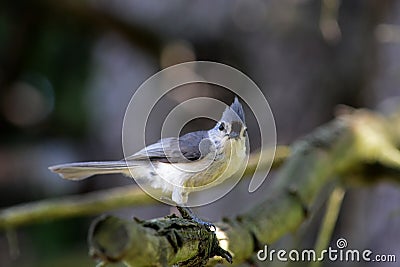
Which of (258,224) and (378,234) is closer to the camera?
(258,224)

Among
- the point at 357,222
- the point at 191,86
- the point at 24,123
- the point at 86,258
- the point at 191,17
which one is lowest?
the point at 86,258

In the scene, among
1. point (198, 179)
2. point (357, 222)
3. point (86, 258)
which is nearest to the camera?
point (198, 179)

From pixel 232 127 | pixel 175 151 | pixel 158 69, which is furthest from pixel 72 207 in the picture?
pixel 158 69

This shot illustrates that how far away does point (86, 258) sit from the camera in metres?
2.25

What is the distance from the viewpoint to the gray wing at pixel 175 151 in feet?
4.17

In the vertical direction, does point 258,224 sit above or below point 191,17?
below

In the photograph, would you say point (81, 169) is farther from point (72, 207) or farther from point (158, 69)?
point (158, 69)

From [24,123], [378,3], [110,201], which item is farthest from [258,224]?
[24,123]

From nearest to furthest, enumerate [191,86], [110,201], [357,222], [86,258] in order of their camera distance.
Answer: [110,201], [86,258], [357,222], [191,86]

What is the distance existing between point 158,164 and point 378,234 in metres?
1.59

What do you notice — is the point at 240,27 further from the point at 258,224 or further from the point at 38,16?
the point at 258,224

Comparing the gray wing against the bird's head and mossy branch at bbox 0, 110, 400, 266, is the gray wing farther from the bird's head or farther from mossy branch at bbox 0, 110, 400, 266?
mossy branch at bbox 0, 110, 400, 266

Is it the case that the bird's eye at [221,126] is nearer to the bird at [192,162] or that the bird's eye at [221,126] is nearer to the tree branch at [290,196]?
the bird at [192,162]

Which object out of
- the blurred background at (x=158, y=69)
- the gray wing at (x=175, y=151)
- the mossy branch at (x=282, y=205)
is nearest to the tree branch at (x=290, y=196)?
the mossy branch at (x=282, y=205)
